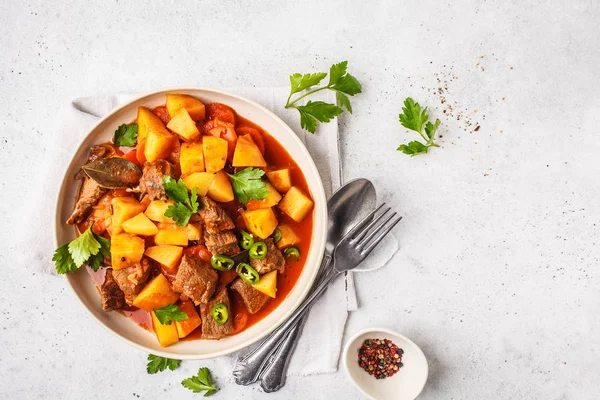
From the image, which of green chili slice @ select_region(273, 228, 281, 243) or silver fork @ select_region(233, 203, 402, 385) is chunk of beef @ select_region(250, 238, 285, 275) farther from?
silver fork @ select_region(233, 203, 402, 385)

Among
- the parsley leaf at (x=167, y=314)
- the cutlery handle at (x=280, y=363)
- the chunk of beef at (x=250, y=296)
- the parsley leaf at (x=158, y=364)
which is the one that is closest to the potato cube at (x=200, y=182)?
the chunk of beef at (x=250, y=296)

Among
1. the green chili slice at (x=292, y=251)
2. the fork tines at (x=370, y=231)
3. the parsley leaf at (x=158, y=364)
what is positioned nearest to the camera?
the green chili slice at (x=292, y=251)

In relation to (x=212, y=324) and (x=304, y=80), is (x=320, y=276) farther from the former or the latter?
(x=304, y=80)

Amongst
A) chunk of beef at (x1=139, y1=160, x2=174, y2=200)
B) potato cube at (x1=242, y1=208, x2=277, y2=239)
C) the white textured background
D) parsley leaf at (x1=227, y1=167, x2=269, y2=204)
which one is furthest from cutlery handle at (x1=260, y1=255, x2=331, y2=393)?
chunk of beef at (x1=139, y1=160, x2=174, y2=200)

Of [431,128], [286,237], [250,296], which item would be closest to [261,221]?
[286,237]

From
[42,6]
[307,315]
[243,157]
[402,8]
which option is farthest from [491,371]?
[42,6]

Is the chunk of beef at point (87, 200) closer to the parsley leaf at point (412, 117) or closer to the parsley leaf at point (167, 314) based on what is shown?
the parsley leaf at point (167, 314)
